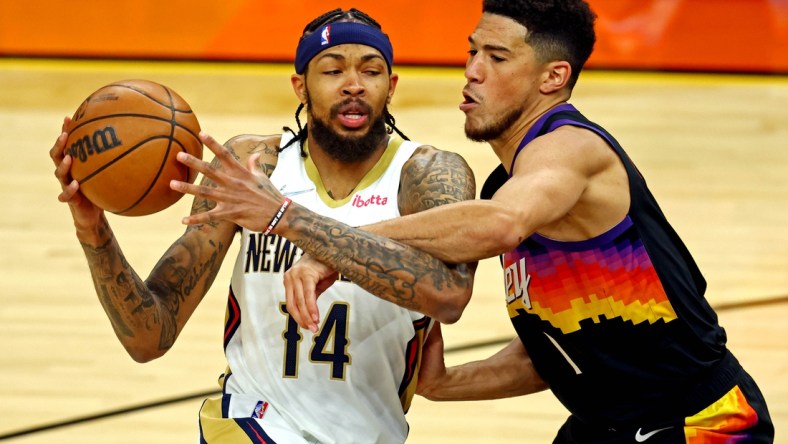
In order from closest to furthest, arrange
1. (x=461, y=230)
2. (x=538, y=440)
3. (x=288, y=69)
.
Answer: (x=461, y=230)
(x=538, y=440)
(x=288, y=69)

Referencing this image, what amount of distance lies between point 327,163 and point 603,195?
3.93 feet

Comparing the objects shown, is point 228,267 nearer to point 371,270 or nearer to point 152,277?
point 152,277

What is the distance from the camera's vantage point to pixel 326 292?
4516mm

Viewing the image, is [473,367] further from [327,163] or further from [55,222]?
[55,222]

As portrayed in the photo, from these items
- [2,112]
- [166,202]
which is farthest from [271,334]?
→ [2,112]

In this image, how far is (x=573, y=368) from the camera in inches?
177

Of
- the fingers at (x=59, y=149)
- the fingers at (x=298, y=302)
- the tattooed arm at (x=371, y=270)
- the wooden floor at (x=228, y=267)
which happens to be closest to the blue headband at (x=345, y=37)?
the tattooed arm at (x=371, y=270)

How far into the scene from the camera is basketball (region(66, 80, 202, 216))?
407cm

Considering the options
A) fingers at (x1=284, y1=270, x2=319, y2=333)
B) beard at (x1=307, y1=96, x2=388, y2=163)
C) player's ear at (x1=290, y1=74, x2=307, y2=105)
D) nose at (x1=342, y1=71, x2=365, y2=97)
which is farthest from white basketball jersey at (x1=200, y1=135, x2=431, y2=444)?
fingers at (x1=284, y1=270, x2=319, y2=333)

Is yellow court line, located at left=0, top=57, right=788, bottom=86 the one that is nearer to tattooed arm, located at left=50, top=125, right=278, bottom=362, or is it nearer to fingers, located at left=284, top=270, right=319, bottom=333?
tattooed arm, located at left=50, top=125, right=278, bottom=362

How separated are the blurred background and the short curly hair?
8.65 feet

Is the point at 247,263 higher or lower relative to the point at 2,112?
higher

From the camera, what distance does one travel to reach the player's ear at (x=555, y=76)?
441cm

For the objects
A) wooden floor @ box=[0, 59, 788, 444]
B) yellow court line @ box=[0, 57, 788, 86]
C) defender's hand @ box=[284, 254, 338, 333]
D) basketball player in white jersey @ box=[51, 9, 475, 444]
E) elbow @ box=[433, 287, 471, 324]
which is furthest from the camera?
yellow court line @ box=[0, 57, 788, 86]
